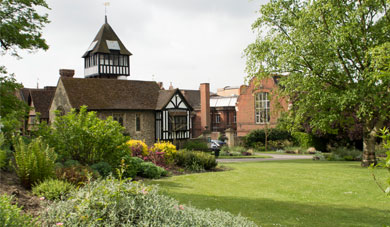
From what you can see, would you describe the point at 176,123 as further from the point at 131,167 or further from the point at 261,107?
the point at 131,167

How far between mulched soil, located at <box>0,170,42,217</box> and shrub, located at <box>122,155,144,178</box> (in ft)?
16.1

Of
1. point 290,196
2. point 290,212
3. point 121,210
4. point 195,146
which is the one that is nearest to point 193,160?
point 290,196

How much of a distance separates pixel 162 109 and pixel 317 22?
21.0m

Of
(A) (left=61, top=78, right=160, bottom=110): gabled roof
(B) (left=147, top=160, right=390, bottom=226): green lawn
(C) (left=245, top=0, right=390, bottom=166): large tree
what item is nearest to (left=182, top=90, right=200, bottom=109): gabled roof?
(A) (left=61, top=78, right=160, bottom=110): gabled roof

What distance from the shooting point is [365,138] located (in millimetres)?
20625

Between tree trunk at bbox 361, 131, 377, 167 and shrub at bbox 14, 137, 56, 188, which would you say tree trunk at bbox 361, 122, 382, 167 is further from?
shrub at bbox 14, 137, 56, 188

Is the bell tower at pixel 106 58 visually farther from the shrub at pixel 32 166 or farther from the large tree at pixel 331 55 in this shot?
the shrub at pixel 32 166

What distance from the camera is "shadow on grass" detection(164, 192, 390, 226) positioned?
318 inches

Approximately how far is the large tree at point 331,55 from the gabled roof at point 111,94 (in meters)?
18.8

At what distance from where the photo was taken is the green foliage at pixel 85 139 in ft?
39.8

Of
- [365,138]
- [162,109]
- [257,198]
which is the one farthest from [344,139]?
[257,198]

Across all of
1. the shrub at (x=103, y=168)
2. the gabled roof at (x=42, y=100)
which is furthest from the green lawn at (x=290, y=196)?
the gabled roof at (x=42, y=100)

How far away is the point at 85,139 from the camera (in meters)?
12.4

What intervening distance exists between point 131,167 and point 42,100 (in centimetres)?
3444
